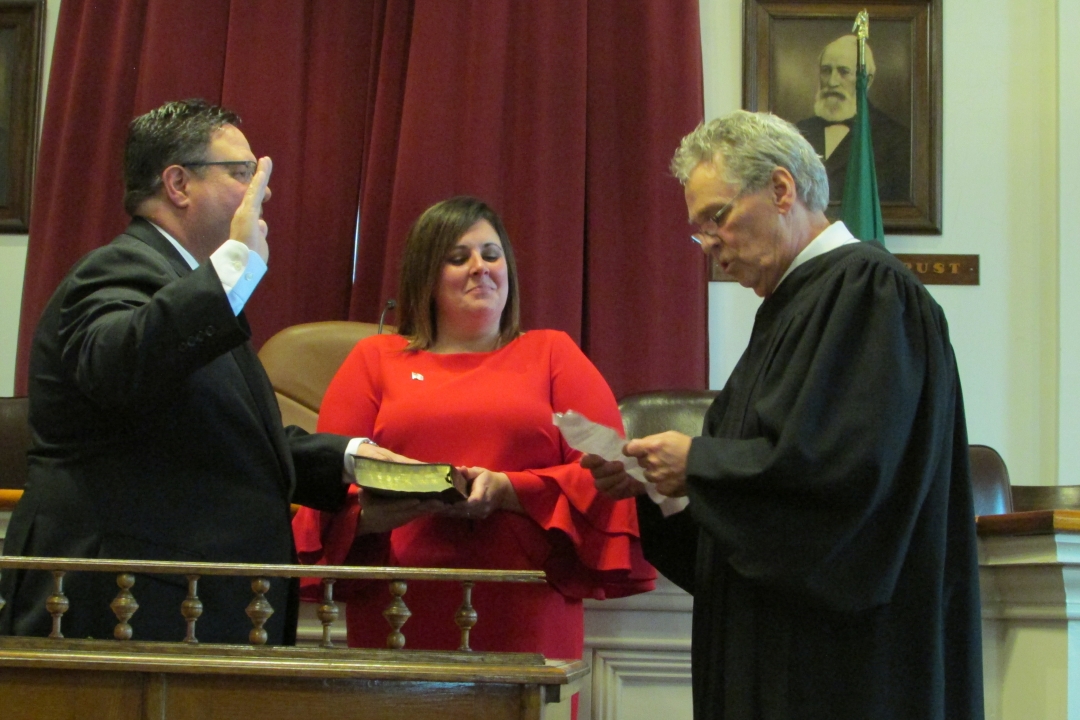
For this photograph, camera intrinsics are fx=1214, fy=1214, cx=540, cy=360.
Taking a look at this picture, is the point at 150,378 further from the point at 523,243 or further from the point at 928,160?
the point at 928,160

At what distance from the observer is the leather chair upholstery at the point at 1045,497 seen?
405 cm

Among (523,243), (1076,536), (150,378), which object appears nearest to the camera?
(150,378)

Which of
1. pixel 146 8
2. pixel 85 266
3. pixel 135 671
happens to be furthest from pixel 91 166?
pixel 135 671

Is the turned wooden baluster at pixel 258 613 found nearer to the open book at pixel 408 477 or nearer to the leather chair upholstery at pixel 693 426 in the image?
the open book at pixel 408 477

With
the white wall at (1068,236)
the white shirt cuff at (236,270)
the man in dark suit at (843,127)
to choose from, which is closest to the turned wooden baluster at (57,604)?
the white shirt cuff at (236,270)

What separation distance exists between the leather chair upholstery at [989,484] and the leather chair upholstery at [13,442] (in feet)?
10.1

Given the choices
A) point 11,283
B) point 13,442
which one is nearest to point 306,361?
point 13,442

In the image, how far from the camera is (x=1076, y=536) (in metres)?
2.29

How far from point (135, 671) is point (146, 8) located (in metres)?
4.01

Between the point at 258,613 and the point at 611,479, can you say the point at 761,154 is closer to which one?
the point at 611,479

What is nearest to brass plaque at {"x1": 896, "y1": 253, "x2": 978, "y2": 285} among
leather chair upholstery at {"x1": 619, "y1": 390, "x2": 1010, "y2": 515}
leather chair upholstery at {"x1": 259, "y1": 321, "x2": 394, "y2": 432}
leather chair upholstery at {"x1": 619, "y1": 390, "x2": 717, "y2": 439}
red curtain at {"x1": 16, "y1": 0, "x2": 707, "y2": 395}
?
red curtain at {"x1": 16, "y1": 0, "x2": 707, "y2": 395}

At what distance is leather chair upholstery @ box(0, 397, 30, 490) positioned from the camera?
402 centimetres

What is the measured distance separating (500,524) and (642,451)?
1.61ft

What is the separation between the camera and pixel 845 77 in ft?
16.7
